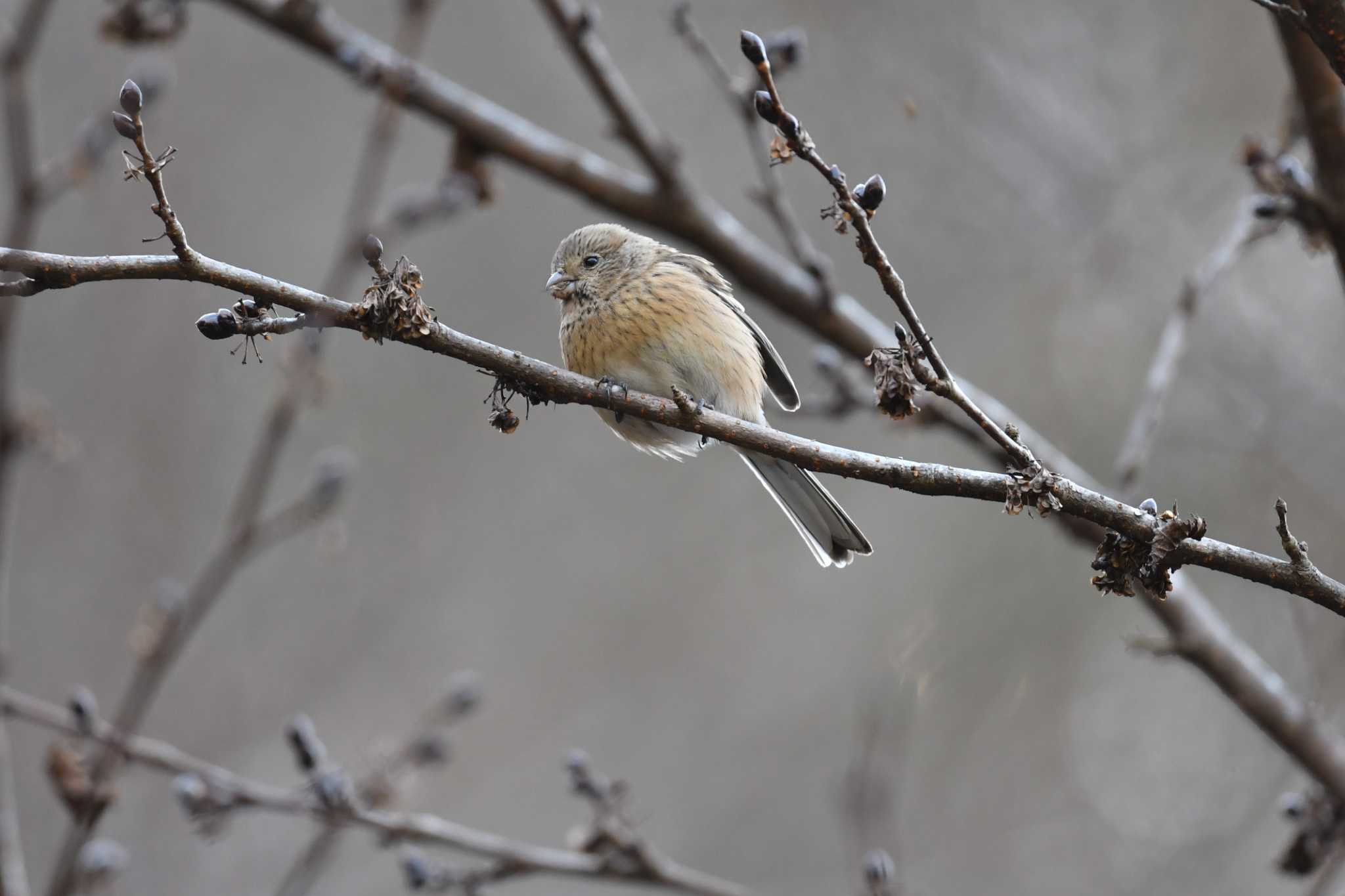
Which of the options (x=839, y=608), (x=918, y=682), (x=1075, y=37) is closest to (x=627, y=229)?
(x=918, y=682)

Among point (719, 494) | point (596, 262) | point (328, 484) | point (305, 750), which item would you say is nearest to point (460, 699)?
point (305, 750)

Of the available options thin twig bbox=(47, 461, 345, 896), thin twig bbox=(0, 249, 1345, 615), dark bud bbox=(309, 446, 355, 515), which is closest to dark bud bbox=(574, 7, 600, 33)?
dark bud bbox=(309, 446, 355, 515)

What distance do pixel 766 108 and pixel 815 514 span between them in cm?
214

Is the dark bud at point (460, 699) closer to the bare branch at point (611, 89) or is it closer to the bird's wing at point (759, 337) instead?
the bird's wing at point (759, 337)

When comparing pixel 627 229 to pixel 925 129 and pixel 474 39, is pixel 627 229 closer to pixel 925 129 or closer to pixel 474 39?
pixel 925 129

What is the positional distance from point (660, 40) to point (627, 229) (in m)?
6.36

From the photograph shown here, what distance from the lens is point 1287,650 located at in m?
8.94

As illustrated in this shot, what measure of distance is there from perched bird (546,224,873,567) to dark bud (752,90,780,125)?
177 centimetres

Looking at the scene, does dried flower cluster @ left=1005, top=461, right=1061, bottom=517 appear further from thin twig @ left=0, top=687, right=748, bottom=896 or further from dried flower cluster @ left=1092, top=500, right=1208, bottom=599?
thin twig @ left=0, top=687, right=748, bottom=896

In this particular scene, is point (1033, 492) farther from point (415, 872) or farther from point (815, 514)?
point (415, 872)

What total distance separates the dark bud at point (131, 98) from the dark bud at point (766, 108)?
3.83ft

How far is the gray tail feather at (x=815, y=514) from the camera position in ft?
13.9

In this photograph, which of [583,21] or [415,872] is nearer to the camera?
[415,872]

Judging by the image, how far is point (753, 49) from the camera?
8.09 ft
